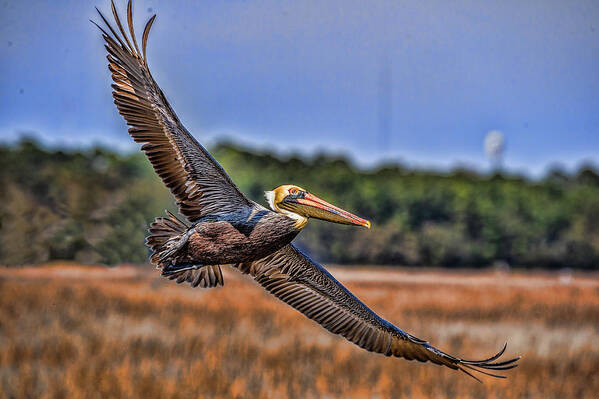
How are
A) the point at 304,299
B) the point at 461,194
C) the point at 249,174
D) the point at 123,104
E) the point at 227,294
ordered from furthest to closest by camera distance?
the point at 461,194 < the point at 249,174 < the point at 227,294 < the point at 304,299 < the point at 123,104

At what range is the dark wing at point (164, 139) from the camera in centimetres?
598

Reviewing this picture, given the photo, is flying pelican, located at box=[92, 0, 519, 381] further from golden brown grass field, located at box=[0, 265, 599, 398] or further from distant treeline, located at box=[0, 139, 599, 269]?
golden brown grass field, located at box=[0, 265, 599, 398]

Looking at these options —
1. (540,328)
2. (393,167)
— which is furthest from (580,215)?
(540,328)

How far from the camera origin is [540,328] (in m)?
19.5

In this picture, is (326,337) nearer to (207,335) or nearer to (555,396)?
(207,335)

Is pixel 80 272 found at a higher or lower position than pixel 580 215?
lower

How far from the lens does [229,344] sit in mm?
16125

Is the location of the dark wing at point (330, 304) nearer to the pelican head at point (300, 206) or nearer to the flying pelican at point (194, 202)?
the flying pelican at point (194, 202)

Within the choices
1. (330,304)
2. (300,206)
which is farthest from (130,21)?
(330,304)

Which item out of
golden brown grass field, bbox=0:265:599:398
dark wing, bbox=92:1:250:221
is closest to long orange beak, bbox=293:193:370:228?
dark wing, bbox=92:1:250:221

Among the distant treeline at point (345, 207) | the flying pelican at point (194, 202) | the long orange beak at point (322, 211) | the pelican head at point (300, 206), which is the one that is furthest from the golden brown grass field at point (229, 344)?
the long orange beak at point (322, 211)

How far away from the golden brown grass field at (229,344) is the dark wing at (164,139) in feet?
27.3

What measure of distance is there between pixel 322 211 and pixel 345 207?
28110 millimetres

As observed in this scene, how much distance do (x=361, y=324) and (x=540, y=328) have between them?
12942 millimetres
